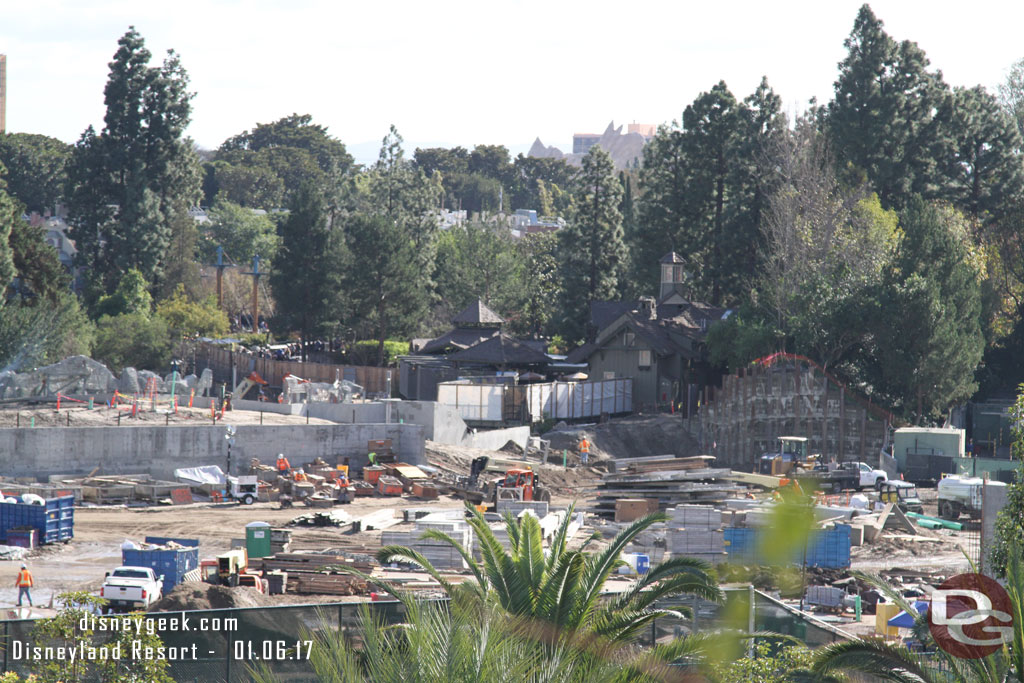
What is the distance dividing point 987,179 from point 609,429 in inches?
1144

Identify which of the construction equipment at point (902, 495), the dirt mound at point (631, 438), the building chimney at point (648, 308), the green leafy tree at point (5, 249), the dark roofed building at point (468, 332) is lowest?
the construction equipment at point (902, 495)

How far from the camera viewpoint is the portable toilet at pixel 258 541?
30.2 m

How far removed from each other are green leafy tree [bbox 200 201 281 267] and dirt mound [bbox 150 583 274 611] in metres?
A: 93.0

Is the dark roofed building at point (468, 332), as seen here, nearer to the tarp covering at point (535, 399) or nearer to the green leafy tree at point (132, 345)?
the tarp covering at point (535, 399)

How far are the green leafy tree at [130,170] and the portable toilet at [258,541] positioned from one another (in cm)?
4889

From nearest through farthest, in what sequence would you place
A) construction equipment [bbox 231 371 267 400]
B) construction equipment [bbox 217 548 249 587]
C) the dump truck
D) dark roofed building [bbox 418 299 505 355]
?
construction equipment [bbox 217 548 249 587], the dump truck, construction equipment [bbox 231 371 267 400], dark roofed building [bbox 418 299 505 355]

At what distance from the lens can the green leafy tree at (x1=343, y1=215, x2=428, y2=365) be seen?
68500mm

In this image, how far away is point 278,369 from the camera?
215 ft

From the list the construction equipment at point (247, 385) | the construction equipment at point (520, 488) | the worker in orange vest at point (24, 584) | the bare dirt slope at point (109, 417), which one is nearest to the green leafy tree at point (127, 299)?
the construction equipment at point (247, 385)

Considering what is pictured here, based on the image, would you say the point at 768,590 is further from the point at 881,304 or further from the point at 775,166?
the point at 775,166

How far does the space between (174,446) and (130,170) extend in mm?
38203

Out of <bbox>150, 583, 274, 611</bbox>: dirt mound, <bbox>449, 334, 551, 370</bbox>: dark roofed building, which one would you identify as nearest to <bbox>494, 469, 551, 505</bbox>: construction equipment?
<bbox>150, 583, 274, 611</bbox>: dirt mound

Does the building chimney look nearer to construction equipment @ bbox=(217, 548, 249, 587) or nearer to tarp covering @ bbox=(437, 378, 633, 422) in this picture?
tarp covering @ bbox=(437, 378, 633, 422)

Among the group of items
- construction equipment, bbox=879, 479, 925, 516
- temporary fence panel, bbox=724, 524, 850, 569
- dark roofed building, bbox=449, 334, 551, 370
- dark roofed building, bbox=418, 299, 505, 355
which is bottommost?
temporary fence panel, bbox=724, 524, 850, 569
